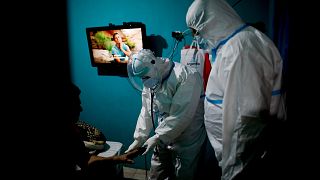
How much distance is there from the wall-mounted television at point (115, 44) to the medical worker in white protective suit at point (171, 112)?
57 centimetres

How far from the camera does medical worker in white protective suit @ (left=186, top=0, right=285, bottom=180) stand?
128 cm

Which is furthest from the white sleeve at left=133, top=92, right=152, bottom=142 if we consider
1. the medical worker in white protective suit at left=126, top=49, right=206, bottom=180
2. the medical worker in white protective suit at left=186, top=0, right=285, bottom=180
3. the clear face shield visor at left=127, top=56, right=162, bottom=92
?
the medical worker in white protective suit at left=186, top=0, right=285, bottom=180

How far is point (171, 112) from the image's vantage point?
189cm

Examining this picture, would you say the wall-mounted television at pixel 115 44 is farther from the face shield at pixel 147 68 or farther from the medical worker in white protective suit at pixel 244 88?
the medical worker in white protective suit at pixel 244 88

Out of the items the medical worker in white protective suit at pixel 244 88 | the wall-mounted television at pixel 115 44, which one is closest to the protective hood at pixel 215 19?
the medical worker in white protective suit at pixel 244 88

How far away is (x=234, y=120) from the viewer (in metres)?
1.32

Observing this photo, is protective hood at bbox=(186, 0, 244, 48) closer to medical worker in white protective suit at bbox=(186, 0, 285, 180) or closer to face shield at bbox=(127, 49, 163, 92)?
medical worker in white protective suit at bbox=(186, 0, 285, 180)

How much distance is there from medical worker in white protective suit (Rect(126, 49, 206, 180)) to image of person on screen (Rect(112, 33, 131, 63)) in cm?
67

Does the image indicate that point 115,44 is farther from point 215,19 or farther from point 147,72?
point 215,19

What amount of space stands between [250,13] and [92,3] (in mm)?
1861

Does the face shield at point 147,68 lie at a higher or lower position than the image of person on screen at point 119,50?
lower

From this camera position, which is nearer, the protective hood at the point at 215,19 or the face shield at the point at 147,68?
the protective hood at the point at 215,19

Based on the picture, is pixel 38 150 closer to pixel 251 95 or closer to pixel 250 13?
pixel 251 95

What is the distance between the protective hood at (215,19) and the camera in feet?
4.91
